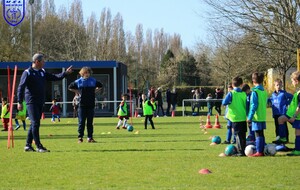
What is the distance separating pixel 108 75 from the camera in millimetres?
47219

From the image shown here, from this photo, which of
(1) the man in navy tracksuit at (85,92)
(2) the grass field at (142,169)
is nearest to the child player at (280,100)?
(2) the grass field at (142,169)

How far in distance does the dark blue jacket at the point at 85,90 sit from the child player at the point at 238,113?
471 cm

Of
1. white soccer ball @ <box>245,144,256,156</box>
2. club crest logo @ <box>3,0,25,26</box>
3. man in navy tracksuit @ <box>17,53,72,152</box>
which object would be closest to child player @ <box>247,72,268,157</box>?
white soccer ball @ <box>245,144,256,156</box>

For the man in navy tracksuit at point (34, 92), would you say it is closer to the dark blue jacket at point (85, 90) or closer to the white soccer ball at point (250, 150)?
the dark blue jacket at point (85, 90)

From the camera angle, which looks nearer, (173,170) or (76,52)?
(173,170)

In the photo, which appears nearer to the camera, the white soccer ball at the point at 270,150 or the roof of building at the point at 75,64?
the white soccer ball at the point at 270,150

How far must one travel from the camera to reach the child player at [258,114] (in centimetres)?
1245

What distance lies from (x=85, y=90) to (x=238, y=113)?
508cm

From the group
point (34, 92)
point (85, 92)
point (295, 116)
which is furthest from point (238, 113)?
point (85, 92)

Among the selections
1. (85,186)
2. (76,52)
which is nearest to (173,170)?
(85,186)

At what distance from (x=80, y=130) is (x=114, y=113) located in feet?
92.6

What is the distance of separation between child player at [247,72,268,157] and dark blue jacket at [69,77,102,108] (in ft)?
17.2

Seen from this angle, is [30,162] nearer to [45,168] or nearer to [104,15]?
[45,168]

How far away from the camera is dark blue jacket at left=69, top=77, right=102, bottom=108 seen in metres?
16.4
